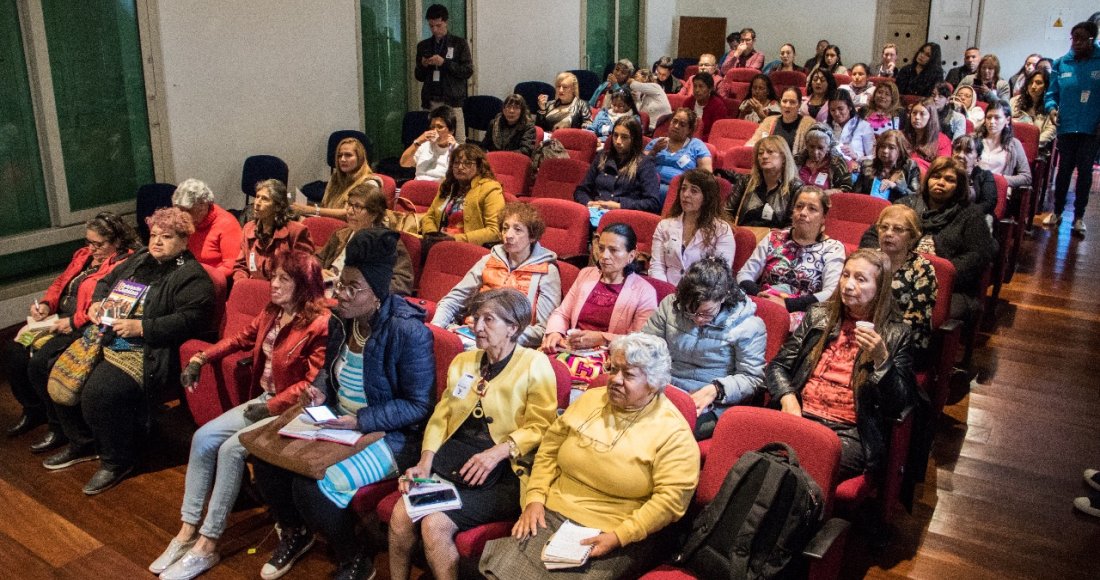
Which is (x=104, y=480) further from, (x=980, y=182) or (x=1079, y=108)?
(x=1079, y=108)

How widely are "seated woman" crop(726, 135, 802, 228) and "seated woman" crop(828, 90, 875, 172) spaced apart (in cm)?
142

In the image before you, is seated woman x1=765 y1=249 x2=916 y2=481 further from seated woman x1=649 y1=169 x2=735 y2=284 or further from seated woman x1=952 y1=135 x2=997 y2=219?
seated woman x1=952 y1=135 x2=997 y2=219

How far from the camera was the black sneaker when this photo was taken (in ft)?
10.7

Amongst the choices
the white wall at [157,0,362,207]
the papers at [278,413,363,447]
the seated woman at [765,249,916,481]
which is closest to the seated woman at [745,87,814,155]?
the seated woman at [765,249,916,481]

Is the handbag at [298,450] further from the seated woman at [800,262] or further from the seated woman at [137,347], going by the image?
the seated woman at [800,262]

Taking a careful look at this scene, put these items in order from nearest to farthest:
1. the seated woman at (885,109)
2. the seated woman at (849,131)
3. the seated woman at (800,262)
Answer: the seated woman at (800,262) < the seated woman at (849,131) < the seated woman at (885,109)

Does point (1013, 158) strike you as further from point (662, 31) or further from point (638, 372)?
point (662, 31)

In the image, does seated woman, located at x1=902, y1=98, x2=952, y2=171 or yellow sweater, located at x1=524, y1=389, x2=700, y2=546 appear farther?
seated woman, located at x1=902, y1=98, x2=952, y2=171

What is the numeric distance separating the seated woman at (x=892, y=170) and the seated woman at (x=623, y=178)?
4.12ft

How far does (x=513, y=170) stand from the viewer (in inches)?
246

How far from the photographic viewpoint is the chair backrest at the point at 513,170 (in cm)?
622

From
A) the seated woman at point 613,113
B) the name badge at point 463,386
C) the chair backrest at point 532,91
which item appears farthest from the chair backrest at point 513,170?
the chair backrest at point 532,91

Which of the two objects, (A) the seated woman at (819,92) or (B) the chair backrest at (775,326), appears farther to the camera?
(A) the seated woman at (819,92)

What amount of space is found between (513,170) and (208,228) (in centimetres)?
212
